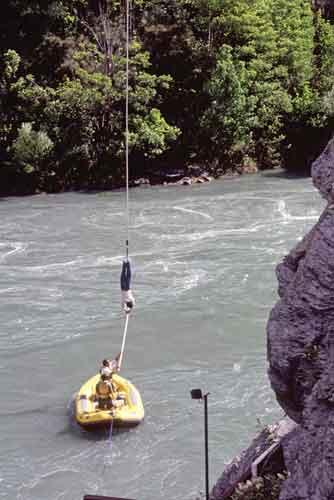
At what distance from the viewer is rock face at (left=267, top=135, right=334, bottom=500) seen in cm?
399

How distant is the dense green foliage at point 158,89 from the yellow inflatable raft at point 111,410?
17.6 metres

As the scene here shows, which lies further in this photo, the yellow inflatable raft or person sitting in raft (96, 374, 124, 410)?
person sitting in raft (96, 374, 124, 410)

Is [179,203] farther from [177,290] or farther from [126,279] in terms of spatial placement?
[126,279]

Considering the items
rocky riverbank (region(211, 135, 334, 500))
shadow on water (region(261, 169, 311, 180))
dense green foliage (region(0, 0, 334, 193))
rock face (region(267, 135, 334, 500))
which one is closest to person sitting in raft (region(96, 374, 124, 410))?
rocky riverbank (region(211, 135, 334, 500))

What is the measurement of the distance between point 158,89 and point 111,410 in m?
21.4

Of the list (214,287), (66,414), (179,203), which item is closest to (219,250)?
(214,287)

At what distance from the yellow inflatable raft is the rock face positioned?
20.5 ft

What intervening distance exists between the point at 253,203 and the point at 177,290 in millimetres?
8733

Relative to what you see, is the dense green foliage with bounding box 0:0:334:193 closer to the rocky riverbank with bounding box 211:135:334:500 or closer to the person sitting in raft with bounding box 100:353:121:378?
the person sitting in raft with bounding box 100:353:121:378

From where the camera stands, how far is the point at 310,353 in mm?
4430

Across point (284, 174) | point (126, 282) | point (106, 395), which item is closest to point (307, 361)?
point (126, 282)

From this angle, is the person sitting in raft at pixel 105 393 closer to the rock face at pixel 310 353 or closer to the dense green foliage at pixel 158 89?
the rock face at pixel 310 353

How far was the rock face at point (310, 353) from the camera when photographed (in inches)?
157

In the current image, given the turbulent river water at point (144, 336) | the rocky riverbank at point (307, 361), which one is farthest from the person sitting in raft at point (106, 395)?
the rocky riverbank at point (307, 361)
